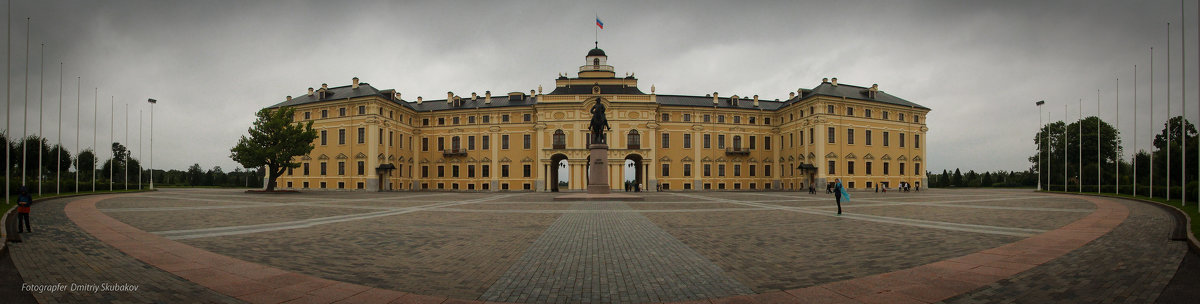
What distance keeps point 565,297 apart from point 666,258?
116 inches

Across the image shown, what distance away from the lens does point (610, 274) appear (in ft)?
22.2

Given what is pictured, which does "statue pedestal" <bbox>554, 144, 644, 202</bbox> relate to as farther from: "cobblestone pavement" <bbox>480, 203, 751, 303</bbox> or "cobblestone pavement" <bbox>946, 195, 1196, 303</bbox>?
"cobblestone pavement" <bbox>946, 195, 1196, 303</bbox>

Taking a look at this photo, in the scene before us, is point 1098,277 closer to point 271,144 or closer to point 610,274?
point 610,274

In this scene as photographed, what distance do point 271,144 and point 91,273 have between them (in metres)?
42.5

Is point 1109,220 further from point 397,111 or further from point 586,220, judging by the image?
point 397,111

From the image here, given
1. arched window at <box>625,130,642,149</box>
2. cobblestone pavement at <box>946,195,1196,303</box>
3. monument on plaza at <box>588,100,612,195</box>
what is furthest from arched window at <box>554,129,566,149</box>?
cobblestone pavement at <box>946,195,1196,303</box>

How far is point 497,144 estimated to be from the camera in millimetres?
58781

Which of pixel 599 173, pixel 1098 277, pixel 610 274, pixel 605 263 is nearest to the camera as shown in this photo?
pixel 1098 277

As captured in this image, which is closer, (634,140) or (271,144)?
(271,144)

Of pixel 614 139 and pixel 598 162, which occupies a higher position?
pixel 614 139

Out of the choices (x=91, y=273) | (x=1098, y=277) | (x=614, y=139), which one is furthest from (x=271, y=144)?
(x=1098, y=277)

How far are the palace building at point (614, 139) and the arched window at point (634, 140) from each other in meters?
0.15

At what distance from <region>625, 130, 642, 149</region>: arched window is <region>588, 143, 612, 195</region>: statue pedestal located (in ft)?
76.3

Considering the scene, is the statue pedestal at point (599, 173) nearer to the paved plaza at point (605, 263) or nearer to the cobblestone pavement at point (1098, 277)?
the paved plaza at point (605, 263)
